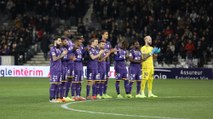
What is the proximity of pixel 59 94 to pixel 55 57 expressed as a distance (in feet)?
5.03

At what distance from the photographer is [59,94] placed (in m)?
21.3

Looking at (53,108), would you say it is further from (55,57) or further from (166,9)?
(166,9)

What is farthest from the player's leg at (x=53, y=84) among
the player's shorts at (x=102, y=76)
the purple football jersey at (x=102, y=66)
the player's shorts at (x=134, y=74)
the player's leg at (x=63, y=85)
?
the player's shorts at (x=134, y=74)

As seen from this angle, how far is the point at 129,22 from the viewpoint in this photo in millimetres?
42031

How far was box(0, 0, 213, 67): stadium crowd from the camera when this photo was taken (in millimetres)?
39281

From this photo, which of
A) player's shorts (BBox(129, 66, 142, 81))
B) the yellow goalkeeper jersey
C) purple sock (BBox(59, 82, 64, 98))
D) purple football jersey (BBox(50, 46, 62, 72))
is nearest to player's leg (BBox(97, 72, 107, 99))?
player's shorts (BBox(129, 66, 142, 81))

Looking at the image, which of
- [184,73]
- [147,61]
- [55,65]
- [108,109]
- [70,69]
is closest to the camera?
[108,109]

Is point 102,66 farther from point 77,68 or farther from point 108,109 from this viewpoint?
point 108,109

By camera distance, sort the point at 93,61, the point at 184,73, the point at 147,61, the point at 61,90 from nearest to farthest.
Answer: the point at 61,90 < the point at 93,61 < the point at 147,61 < the point at 184,73

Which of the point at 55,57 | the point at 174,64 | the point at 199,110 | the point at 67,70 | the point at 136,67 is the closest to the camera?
the point at 199,110

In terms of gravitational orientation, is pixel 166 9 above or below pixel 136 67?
above

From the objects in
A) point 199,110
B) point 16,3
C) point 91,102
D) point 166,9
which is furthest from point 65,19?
point 199,110

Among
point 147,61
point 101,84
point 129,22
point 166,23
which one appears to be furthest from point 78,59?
point 129,22

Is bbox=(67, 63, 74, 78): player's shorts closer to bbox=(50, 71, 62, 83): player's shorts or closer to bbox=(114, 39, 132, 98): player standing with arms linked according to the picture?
bbox=(50, 71, 62, 83): player's shorts
